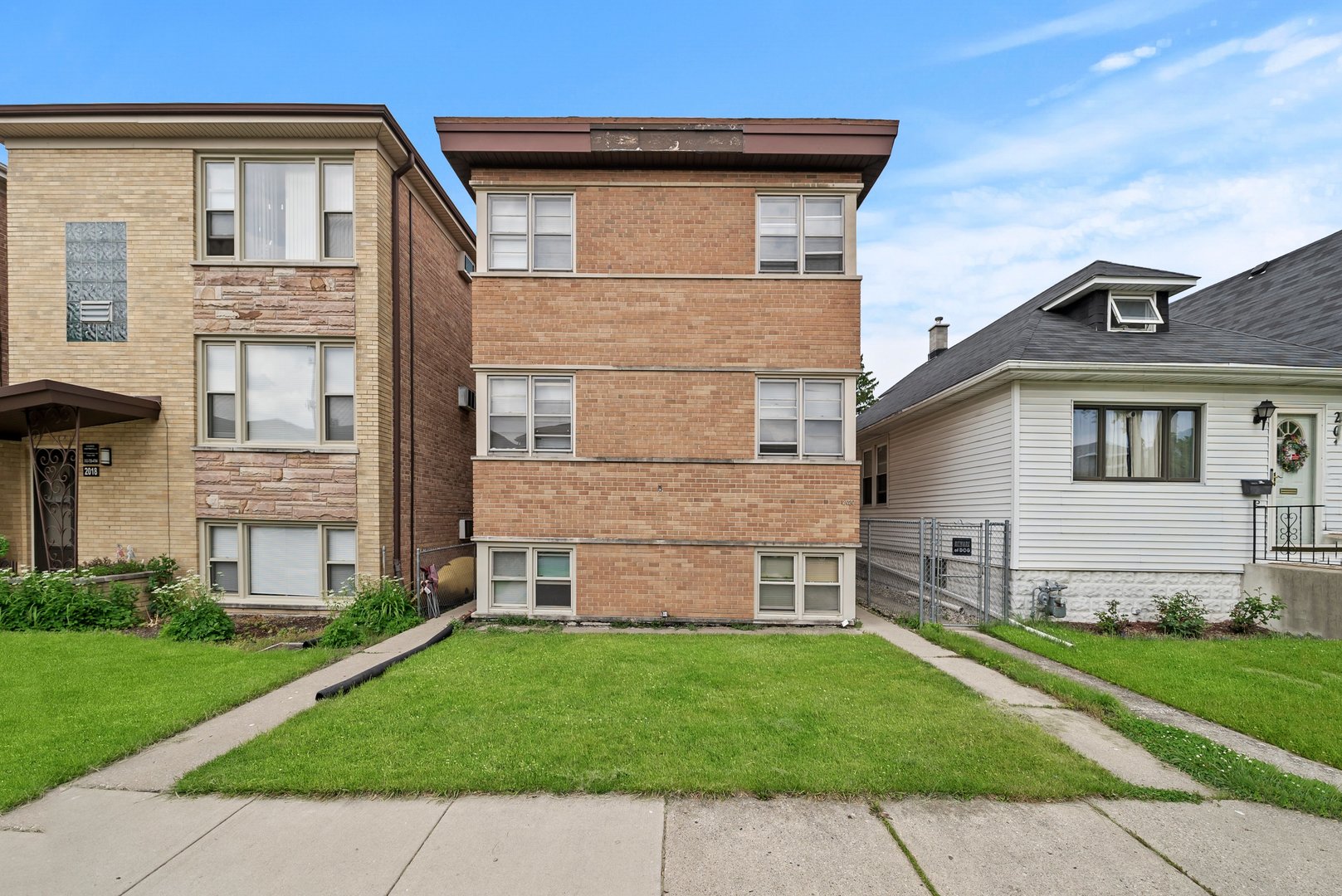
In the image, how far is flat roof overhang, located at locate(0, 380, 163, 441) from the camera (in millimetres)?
7797

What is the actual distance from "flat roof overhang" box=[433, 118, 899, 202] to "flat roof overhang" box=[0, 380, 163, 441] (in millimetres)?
6176

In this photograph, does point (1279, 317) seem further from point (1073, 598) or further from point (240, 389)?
point (240, 389)

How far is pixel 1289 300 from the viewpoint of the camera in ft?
41.3

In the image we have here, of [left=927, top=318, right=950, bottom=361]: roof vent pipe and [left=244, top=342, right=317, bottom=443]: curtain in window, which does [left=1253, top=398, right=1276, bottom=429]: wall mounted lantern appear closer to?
[left=927, top=318, right=950, bottom=361]: roof vent pipe

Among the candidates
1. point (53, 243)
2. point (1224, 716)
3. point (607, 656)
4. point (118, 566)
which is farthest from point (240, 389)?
point (1224, 716)

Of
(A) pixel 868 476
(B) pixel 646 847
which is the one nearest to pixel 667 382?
(B) pixel 646 847

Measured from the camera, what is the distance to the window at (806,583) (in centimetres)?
908

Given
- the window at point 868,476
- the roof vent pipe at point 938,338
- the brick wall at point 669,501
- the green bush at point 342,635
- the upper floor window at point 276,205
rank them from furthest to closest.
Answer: the roof vent pipe at point 938,338 < the window at point 868,476 < the upper floor window at point 276,205 < the brick wall at point 669,501 < the green bush at point 342,635

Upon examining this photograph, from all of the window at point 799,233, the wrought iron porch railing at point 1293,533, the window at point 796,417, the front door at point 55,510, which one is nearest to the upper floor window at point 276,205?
the front door at point 55,510

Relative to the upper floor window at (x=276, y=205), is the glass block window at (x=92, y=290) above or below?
below

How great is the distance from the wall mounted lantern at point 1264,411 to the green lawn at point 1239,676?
11.4 feet

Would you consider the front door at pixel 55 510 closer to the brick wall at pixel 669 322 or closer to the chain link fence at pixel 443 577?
the chain link fence at pixel 443 577

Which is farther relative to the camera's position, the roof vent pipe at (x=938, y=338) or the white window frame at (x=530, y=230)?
the roof vent pipe at (x=938, y=338)

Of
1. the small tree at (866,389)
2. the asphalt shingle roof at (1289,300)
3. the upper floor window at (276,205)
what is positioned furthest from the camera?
the small tree at (866,389)
